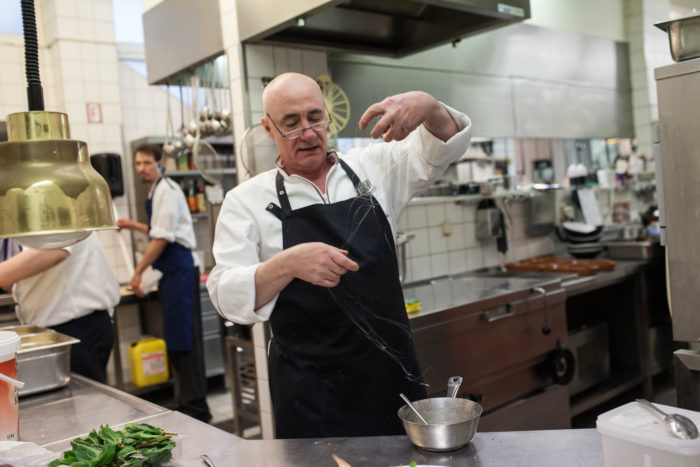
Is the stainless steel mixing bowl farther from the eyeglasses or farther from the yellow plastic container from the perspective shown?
the yellow plastic container

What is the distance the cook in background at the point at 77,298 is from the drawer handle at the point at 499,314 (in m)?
1.70

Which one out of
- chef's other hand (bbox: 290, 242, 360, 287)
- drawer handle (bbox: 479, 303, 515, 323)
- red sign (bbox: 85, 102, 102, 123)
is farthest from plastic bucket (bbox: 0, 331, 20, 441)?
red sign (bbox: 85, 102, 102, 123)

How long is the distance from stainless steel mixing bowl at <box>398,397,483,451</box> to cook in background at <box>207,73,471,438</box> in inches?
20.5

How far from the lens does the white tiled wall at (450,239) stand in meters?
3.87

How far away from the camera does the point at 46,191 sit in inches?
41.9

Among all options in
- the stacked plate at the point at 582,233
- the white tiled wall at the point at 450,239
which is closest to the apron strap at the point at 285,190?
the white tiled wall at the point at 450,239

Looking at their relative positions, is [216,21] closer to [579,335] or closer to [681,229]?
[681,229]

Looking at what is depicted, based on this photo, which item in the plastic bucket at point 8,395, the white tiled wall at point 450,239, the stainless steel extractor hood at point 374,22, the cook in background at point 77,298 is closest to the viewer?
the plastic bucket at point 8,395

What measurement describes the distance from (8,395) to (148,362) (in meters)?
3.57

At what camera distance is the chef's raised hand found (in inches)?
63.7

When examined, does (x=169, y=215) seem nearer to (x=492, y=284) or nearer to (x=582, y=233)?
(x=492, y=284)

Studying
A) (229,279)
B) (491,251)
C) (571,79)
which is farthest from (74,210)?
(571,79)

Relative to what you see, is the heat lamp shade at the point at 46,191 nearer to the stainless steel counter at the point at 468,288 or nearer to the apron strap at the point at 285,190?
the apron strap at the point at 285,190

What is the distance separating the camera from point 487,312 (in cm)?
309
